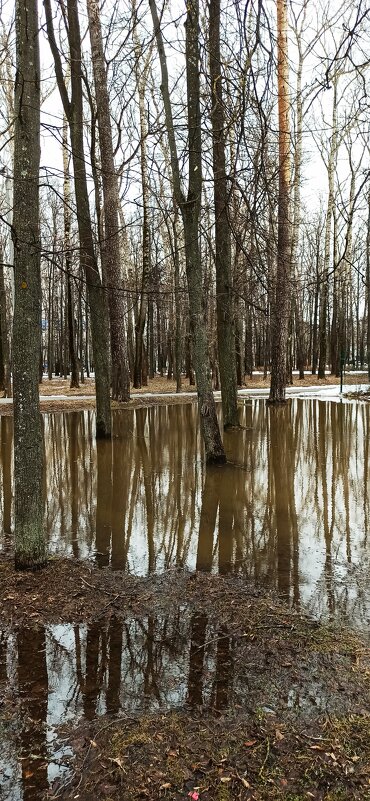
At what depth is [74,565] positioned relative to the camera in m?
5.04

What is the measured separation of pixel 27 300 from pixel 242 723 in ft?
11.4

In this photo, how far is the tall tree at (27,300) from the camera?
4613 mm

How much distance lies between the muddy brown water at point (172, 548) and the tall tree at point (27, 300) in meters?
0.93

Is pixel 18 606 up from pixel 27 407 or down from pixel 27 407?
down

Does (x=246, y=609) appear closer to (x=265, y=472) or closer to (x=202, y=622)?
(x=202, y=622)

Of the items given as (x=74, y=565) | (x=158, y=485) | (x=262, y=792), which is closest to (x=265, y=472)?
(x=158, y=485)

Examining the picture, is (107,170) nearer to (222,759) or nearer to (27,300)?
(27,300)

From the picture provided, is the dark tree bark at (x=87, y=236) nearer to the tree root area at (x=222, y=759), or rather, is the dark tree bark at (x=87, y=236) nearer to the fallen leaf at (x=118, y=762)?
the tree root area at (x=222, y=759)

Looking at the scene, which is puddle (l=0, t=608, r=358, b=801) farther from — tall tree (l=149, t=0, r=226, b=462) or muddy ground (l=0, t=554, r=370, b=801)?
tall tree (l=149, t=0, r=226, b=462)

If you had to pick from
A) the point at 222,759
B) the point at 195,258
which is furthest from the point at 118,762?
the point at 195,258

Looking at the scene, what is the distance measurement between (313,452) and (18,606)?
→ 7.32 metres

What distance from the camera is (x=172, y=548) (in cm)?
574

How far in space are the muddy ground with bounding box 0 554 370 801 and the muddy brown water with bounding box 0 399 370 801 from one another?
0.17 ft

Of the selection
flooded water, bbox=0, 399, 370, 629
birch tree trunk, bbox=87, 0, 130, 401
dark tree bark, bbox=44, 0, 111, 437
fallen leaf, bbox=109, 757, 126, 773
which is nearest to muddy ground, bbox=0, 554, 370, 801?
fallen leaf, bbox=109, 757, 126, 773
